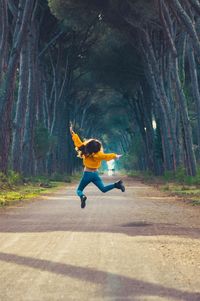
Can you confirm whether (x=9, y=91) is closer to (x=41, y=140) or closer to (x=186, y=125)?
(x=186, y=125)

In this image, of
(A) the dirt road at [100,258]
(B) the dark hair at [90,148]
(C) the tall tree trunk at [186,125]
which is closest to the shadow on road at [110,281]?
(A) the dirt road at [100,258]

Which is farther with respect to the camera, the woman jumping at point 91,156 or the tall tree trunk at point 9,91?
the tall tree trunk at point 9,91

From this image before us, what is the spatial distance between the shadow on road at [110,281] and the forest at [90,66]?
49.9 ft

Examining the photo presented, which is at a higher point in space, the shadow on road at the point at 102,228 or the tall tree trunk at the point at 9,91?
the tall tree trunk at the point at 9,91

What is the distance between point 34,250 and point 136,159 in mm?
67576

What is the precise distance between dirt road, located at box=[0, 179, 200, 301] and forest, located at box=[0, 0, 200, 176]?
1134 cm

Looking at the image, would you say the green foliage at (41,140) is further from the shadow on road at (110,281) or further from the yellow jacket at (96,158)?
the shadow on road at (110,281)

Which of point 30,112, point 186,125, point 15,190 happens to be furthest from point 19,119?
point 186,125

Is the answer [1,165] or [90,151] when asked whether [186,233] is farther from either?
[1,165]

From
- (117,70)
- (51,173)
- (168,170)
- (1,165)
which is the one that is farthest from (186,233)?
(51,173)

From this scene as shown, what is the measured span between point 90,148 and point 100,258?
4.39 metres

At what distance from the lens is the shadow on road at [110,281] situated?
536cm

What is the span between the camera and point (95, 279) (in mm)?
6078

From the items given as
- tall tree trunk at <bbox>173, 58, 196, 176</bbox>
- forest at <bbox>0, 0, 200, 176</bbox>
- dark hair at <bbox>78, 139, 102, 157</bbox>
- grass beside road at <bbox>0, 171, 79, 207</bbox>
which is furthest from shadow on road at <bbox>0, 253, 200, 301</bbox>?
tall tree trunk at <bbox>173, 58, 196, 176</bbox>
